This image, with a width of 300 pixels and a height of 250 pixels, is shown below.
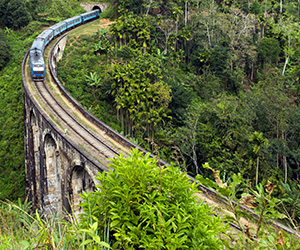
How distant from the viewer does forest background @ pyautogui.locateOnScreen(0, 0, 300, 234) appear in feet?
107

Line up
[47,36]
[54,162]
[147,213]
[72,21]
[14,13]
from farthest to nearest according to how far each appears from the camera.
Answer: [72,21] → [14,13] → [47,36] → [54,162] → [147,213]

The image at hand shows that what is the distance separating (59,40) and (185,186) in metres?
47.3

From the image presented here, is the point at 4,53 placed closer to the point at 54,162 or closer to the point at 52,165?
the point at 54,162

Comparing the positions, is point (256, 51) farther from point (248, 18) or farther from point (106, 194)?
point (106, 194)

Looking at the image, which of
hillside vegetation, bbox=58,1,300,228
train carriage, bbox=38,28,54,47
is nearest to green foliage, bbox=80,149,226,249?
hillside vegetation, bbox=58,1,300,228

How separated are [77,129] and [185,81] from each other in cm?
2740

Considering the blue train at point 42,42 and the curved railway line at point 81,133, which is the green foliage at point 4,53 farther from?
the curved railway line at point 81,133

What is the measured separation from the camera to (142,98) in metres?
39.4

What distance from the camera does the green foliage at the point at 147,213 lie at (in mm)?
6250

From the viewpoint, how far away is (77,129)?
26719mm

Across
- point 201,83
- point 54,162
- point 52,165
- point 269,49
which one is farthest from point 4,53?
point 269,49

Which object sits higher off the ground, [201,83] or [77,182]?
[77,182]

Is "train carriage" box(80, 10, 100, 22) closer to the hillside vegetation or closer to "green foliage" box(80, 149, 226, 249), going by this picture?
the hillside vegetation

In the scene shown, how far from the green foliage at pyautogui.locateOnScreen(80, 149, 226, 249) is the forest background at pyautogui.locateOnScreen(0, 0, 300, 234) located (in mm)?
17969
